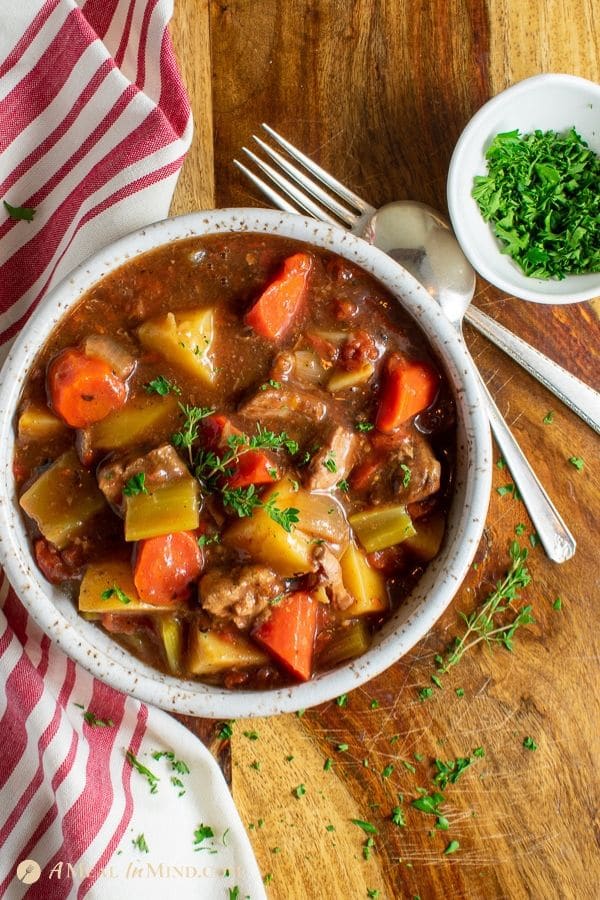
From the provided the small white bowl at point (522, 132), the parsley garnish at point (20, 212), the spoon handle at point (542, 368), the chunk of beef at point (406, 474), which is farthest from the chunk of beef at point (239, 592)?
the parsley garnish at point (20, 212)

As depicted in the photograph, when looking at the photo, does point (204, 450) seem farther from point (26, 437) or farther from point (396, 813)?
point (396, 813)

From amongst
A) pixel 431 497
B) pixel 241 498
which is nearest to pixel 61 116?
pixel 241 498

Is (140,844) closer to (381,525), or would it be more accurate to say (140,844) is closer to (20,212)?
(381,525)

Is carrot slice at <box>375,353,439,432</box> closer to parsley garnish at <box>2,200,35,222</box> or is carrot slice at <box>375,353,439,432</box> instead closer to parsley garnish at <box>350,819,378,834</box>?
parsley garnish at <box>2,200,35,222</box>

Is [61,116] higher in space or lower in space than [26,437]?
higher

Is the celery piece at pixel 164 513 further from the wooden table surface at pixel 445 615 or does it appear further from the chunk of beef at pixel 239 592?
the wooden table surface at pixel 445 615
